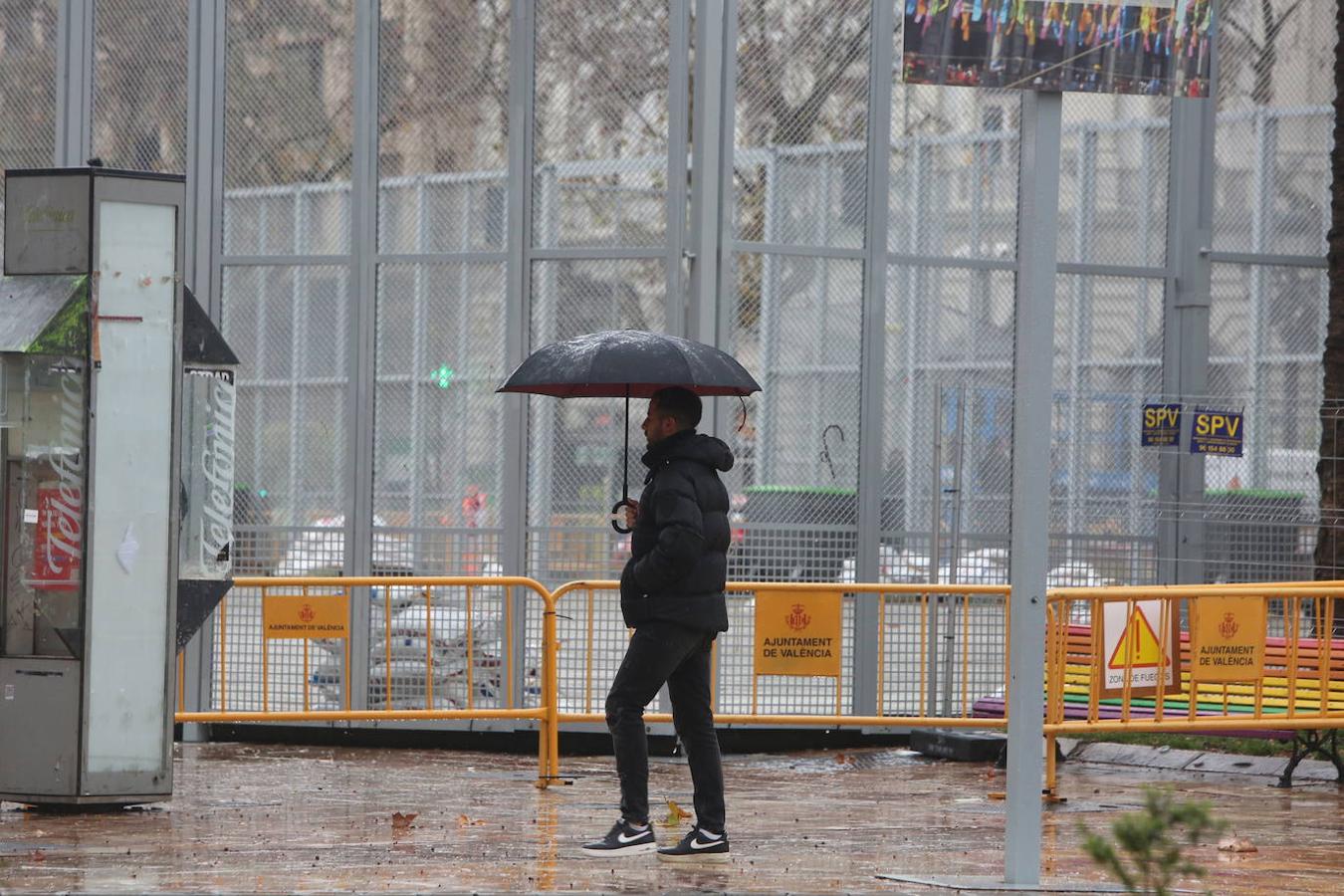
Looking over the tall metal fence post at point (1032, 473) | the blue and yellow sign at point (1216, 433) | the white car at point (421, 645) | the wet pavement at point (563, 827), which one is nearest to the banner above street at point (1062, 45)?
the tall metal fence post at point (1032, 473)

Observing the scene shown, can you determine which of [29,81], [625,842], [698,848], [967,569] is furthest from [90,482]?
[967,569]

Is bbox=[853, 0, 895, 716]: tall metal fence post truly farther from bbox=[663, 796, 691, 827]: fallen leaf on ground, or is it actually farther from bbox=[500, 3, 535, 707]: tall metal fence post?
bbox=[663, 796, 691, 827]: fallen leaf on ground

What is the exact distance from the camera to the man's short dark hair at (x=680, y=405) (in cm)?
789

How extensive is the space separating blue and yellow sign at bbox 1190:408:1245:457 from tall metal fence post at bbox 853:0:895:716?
6.98 feet

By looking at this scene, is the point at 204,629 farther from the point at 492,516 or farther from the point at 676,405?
the point at 676,405

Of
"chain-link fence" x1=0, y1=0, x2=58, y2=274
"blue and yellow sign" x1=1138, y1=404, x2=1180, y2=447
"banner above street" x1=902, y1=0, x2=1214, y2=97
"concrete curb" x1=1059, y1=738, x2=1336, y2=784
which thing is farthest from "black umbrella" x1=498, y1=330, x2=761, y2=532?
"chain-link fence" x1=0, y1=0, x2=58, y2=274

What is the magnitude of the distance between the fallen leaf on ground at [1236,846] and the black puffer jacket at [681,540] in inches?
94.1

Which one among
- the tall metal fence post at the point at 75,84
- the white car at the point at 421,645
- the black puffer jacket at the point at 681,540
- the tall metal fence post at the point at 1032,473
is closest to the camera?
the tall metal fence post at the point at 1032,473

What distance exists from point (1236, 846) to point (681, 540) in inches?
111

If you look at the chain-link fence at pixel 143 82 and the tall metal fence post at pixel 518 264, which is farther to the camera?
the chain-link fence at pixel 143 82

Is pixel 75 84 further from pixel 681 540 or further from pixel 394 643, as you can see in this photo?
pixel 681 540

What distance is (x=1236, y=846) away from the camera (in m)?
8.34

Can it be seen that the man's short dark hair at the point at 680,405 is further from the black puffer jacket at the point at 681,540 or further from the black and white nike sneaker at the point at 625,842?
the black and white nike sneaker at the point at 625,842

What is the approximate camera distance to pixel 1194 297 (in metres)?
13.0
